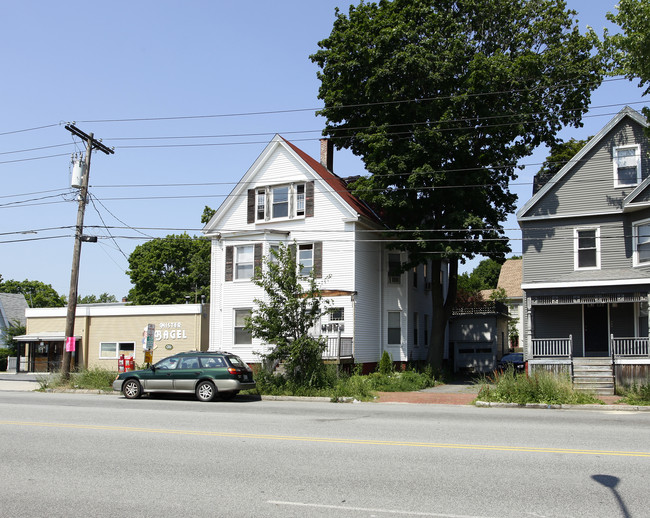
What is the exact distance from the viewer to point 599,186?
25250 mm

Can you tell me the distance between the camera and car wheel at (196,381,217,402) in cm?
2036

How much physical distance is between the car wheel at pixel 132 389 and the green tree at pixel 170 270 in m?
44.1

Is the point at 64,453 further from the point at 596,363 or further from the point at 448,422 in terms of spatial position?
the point at 596,363

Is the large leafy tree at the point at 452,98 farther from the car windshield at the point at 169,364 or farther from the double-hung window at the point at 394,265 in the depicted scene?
the car windshield at the point at 169,364

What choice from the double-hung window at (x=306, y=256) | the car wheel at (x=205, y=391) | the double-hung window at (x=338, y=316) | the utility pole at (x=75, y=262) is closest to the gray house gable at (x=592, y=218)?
the double-hung window at (x=338, y=316)

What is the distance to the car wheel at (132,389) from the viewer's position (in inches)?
849

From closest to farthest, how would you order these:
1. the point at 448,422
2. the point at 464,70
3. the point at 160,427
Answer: the point at 160,427 < the point at 448,422 < the point at 464,70

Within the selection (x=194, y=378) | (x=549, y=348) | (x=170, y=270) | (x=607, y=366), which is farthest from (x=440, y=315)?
(x=170, y=270)

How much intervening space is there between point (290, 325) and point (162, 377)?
15.9ft

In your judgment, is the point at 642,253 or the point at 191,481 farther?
the point at 642,253

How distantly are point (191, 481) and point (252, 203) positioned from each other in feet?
82.3

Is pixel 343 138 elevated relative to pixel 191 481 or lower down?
elevated

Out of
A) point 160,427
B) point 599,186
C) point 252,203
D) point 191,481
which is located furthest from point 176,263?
point 191,481

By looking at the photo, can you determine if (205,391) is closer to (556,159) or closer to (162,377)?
(162,377)
